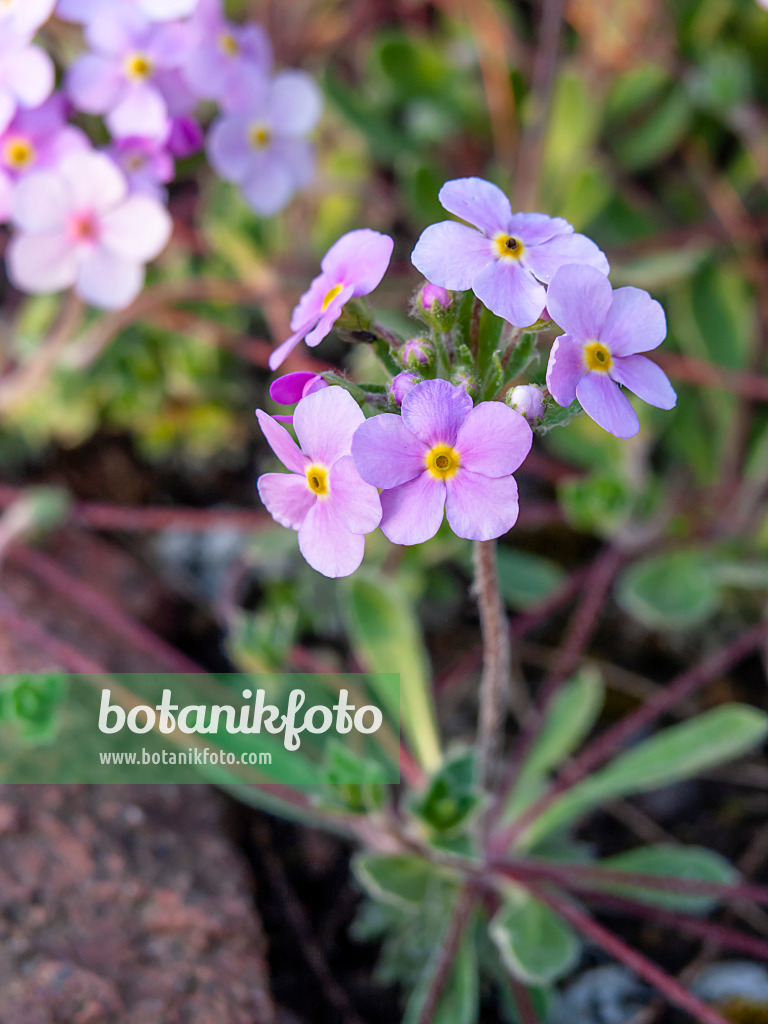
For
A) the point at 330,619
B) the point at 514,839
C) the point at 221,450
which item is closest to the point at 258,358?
the point at 221,450

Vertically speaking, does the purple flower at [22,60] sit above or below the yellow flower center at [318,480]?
above

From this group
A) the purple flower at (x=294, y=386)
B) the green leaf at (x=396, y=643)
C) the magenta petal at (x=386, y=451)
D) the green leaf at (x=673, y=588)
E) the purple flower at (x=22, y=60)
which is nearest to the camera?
the magenta petal at (x=386, y=451)

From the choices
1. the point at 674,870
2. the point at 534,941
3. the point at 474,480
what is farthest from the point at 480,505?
the point at 674,870

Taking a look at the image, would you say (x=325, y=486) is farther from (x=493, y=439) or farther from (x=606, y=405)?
(x=606, y=405)

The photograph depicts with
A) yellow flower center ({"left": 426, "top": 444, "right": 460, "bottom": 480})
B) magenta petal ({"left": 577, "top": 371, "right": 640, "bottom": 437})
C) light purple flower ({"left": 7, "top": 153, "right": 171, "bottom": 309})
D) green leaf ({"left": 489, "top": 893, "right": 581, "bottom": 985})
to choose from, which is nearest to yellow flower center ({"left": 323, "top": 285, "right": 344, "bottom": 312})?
yellow flower center ({"left": 426, "top": 444, "right": 460, "bottom": 480})

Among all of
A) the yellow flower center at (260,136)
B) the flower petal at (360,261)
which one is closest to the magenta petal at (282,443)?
the flower petal at (360,261)

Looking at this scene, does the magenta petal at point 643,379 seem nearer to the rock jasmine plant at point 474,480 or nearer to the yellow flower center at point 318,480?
the rock jasmine plant at point 474,480

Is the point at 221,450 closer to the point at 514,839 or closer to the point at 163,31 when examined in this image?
the point at 163,31
